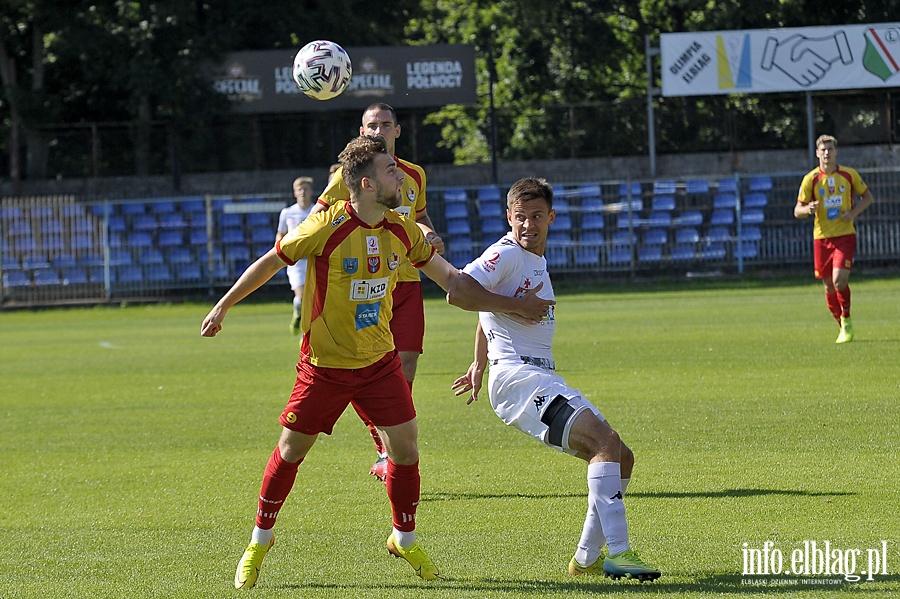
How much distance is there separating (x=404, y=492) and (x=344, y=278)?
3.63ft

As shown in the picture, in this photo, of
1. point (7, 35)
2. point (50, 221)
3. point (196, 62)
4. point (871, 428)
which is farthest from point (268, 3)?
point (871, 428)

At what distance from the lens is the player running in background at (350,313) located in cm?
557

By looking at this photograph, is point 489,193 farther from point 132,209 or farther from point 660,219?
point 132,209

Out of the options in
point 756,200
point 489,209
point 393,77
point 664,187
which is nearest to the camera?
point 756,200

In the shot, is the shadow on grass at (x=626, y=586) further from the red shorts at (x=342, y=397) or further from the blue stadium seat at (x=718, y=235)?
the blue stadium seat at (x=718, y=235)

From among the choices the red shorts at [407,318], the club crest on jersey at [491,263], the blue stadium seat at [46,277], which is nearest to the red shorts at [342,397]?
the club crest on jersey at [491,263]

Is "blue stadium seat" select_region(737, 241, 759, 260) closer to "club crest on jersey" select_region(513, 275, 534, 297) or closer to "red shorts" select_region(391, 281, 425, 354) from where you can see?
"red shorts" select_region(391, 281, 425, 354)

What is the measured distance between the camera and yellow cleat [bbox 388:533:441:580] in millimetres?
5617

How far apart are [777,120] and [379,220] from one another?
29.5m

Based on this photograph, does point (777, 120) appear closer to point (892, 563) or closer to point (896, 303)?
point (896, 303)

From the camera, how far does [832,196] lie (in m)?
15.1

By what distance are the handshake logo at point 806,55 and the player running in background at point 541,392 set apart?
2508cm

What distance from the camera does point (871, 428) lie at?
8.98 metres

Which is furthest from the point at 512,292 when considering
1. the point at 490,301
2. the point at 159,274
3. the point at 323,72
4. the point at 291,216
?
the point at 159,274
